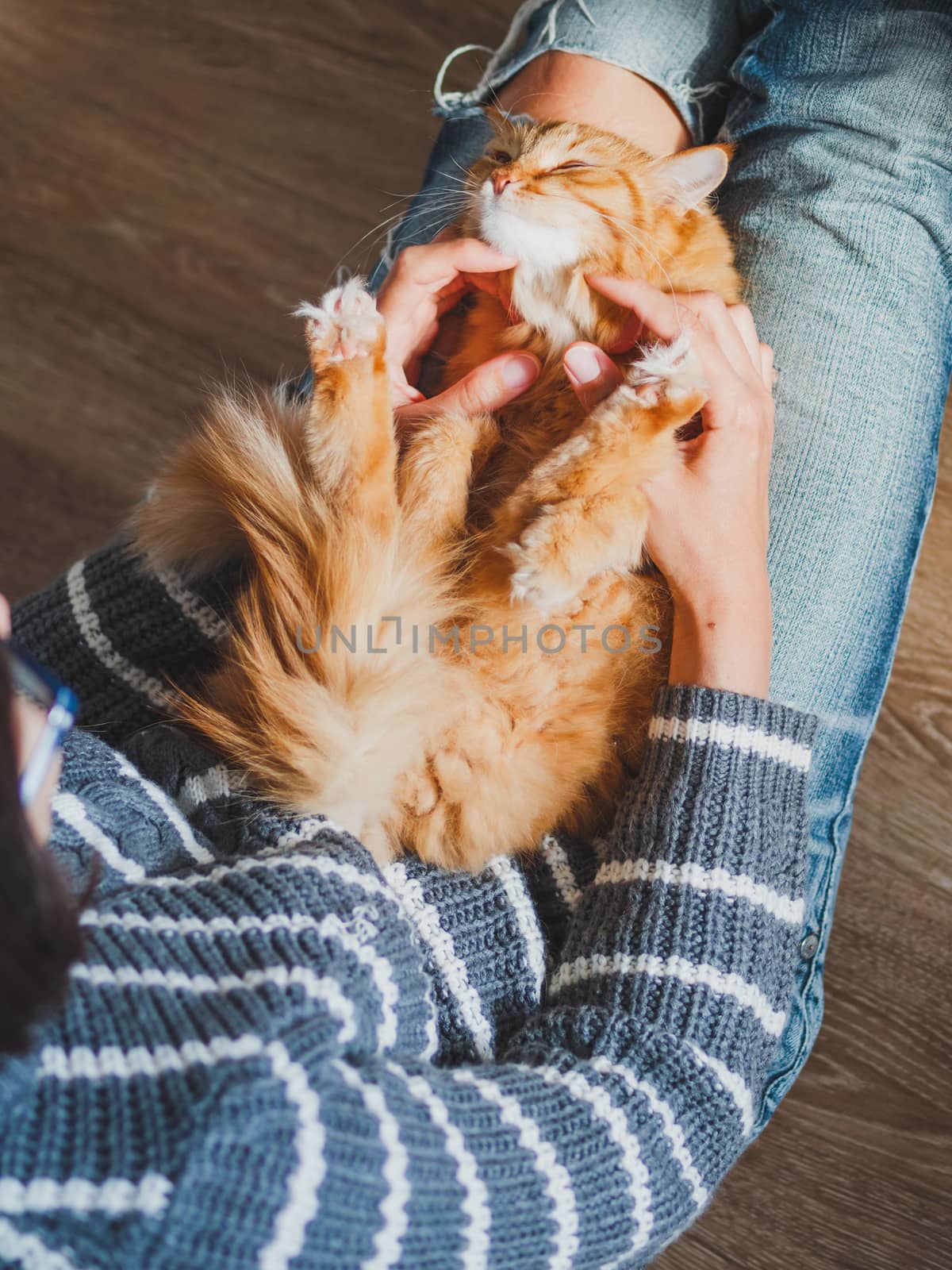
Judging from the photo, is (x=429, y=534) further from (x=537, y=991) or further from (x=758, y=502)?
(x=537, y=991)

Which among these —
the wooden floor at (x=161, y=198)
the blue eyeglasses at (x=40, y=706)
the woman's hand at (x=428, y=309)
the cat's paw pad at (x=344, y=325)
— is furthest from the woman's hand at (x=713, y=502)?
the wooden floor at (x=161, y=198)

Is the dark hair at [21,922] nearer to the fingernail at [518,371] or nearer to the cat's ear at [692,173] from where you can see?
the fingernail at [518,371]

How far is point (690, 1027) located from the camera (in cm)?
83

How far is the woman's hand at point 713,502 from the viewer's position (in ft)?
3.12

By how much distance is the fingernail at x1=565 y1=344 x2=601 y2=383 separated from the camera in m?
0.99

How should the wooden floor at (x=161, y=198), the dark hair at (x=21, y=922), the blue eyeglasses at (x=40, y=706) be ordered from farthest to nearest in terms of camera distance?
the wooden floor at (x=161, y=198), the blue eyeglasses at (x=40, y=706), the dark hair at (x=21, y=922)

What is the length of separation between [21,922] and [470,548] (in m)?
0.62

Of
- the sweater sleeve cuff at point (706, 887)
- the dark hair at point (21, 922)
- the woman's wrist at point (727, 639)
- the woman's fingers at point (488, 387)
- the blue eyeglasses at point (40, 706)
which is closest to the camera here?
the dark hair at point (21, 922)

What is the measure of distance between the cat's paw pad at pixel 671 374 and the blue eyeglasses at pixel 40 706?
623 millimetres

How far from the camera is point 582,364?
0.99m

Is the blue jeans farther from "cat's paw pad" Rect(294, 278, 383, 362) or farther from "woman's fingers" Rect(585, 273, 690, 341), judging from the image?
"cat's paw pad" Rect(294, 278, 383, 362)

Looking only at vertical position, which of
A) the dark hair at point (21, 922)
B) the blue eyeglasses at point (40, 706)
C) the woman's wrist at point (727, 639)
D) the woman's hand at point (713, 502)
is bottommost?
the dark hair at point (21, 922)

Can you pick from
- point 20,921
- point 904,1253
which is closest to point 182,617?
point 20,921

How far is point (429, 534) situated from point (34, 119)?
163 centimetres
